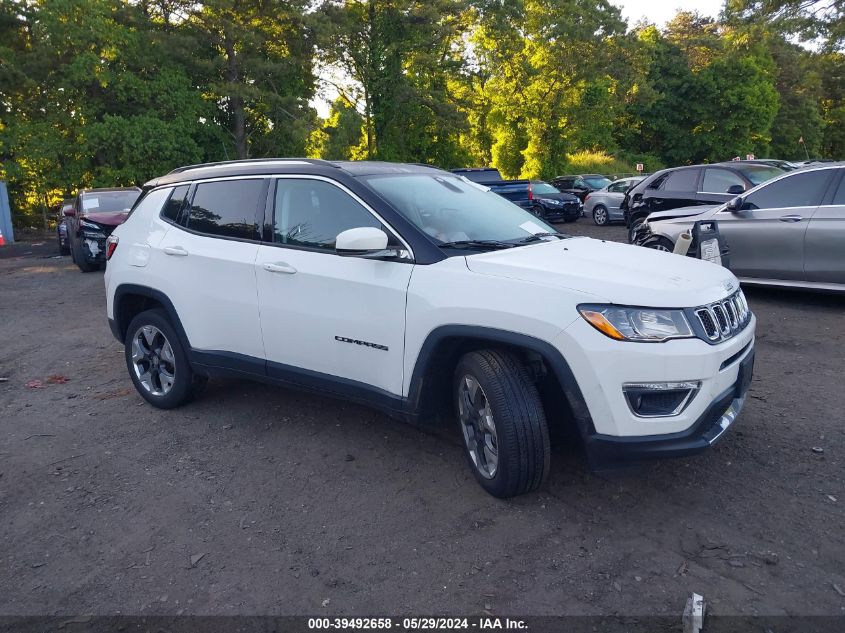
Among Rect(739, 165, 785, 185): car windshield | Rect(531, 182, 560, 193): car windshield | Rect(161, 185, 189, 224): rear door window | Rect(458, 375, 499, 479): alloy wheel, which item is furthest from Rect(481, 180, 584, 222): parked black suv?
Rect(458, 375, 499, 479): alloy wheel

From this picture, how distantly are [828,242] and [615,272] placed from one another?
5.22 m

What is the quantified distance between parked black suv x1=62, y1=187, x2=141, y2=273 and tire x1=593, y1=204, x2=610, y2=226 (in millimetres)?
12948

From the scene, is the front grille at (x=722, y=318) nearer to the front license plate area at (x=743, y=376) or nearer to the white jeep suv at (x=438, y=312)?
the white jeep suv at (x=438, y=312)

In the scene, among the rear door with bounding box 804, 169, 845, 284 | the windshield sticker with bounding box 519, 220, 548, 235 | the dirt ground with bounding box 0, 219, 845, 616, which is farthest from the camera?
the rear door with bounding box 804, 169, 845, 284

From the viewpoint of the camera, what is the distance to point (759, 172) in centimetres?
1098

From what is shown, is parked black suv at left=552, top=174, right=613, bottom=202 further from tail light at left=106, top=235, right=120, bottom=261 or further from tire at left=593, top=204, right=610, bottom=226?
tail light at left=106, top=235, right=120, bottom=261

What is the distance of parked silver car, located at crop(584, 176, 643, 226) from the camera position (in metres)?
20.0

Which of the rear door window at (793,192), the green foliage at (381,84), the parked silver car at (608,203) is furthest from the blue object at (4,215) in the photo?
the rear door window at (793,192)

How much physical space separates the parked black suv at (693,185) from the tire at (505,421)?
7.67 meters

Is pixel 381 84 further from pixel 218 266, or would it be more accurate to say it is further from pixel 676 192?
pixel 218 266

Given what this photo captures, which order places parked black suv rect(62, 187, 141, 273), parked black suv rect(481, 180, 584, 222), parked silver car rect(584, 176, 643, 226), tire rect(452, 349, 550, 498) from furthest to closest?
parked silver car rect(584, 176, 643, 226)
parked black suv rect(481, 180, 584, 222)
parked black suv rect(62, 187, 141, 273)
tire rect(452, 349, 550, 498)

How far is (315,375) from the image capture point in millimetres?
4117

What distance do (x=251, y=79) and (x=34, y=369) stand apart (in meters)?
26.0

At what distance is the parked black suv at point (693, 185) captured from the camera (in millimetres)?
10914
